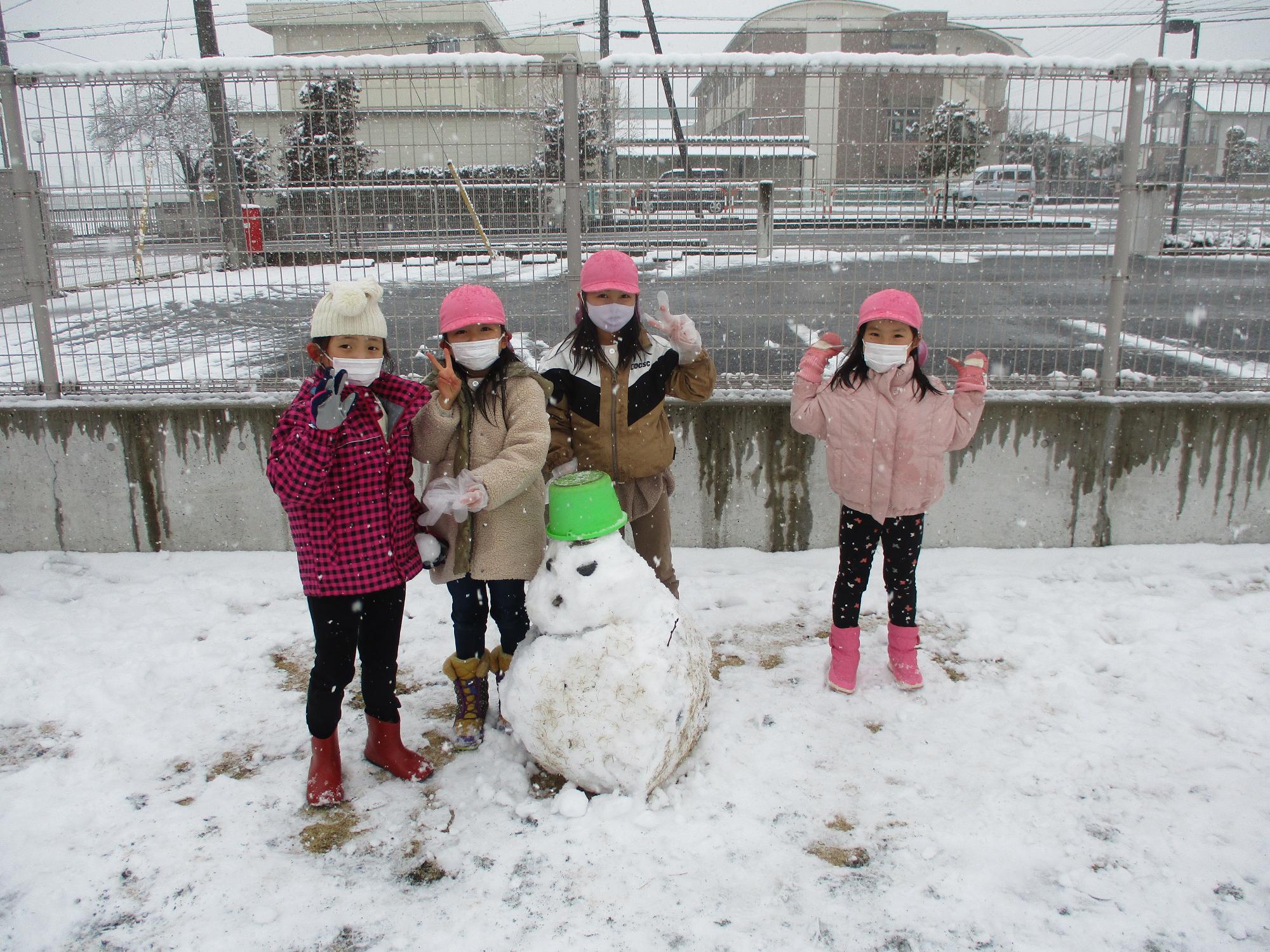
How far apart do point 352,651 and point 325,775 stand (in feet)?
1.44

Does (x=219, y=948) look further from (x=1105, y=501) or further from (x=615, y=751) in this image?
(x=1105, y=501)

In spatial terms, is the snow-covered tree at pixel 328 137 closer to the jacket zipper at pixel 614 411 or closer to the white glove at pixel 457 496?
the jacket zipper at pixel 614 411

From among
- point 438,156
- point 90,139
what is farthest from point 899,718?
point 90,139

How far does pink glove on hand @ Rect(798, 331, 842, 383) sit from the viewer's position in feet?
11.5

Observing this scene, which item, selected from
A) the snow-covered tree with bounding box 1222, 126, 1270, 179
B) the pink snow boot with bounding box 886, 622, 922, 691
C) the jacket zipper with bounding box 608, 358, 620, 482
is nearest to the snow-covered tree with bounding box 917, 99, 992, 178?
the snow-covered tree with bounding box 1222, 126, 1270, 179

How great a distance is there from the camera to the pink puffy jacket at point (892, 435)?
3465 mm

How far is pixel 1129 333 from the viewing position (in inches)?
223

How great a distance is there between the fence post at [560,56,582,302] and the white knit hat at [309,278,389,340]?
2071 millimetres

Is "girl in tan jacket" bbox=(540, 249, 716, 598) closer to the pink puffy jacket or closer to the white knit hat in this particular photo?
the pink puffy jacket

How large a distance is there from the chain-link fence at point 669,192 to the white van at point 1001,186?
0.01m

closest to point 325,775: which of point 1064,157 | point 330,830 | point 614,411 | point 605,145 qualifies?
point 330,830

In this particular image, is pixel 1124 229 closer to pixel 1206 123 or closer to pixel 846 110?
pixel 1206 123

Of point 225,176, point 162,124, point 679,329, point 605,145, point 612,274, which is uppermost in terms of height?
point 162,124

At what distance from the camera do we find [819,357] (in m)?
3.52
